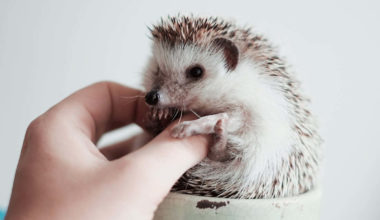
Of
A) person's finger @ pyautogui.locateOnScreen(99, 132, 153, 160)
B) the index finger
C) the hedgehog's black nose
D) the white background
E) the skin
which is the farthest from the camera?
the white background

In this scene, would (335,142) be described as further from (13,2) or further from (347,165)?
(13,2)

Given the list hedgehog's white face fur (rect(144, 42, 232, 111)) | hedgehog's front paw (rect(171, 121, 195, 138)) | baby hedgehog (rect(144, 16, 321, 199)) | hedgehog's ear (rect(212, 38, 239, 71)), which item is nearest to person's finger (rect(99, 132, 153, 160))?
baby hedgehog (rect(144, 16, 321, 199))

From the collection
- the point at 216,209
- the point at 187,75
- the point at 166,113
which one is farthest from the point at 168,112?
the point at 216,209

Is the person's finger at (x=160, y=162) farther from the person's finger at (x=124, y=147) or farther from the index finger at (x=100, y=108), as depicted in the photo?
the person's finger at (x=124, y=147)

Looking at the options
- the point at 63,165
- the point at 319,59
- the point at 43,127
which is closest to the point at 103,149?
the point at 43,127

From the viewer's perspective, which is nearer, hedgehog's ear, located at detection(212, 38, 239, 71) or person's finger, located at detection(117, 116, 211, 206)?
person's finger, located at detection(117, 116, 211, 206)

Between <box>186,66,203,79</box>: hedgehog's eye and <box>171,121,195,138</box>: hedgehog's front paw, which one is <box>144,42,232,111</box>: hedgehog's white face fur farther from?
<box>171,121,195,138</box>: hedgehog's front paw
